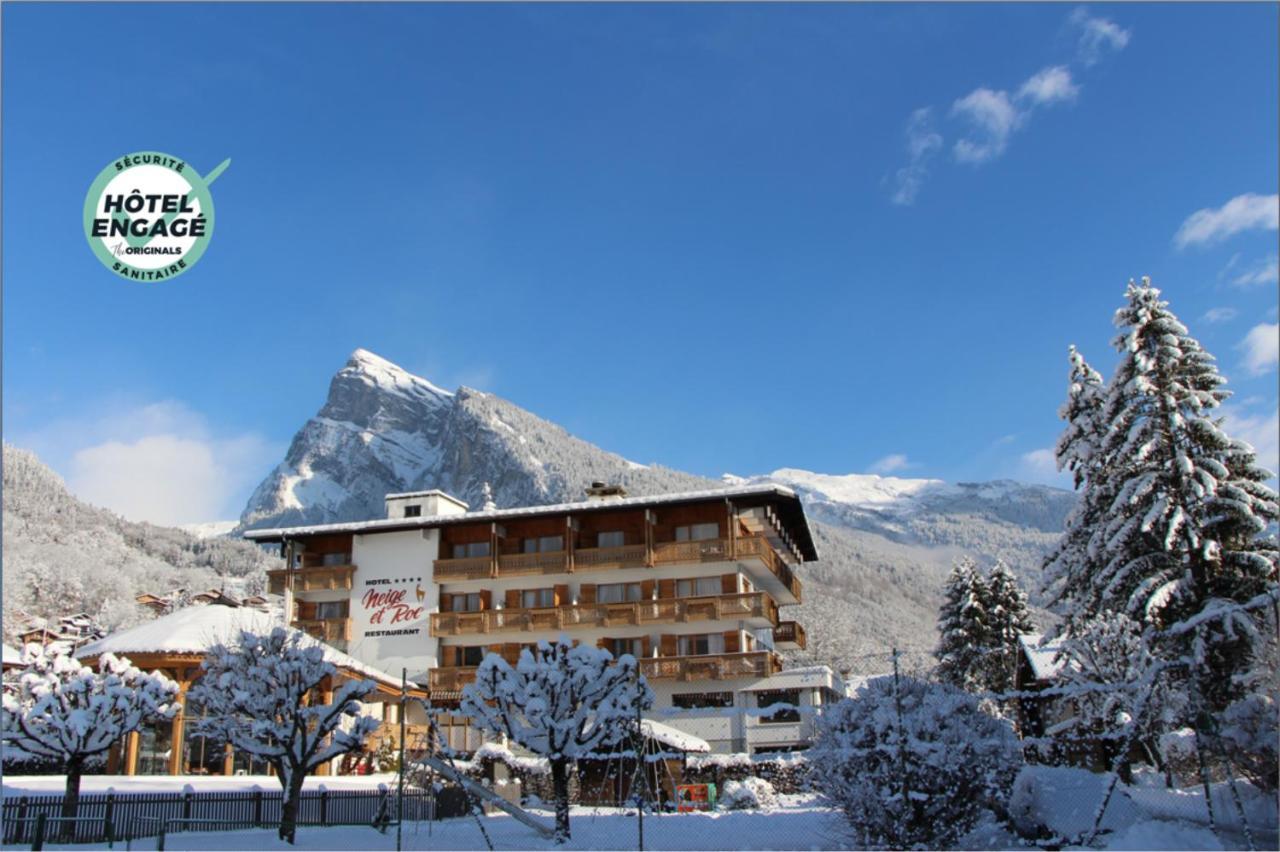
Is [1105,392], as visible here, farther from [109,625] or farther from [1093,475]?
[109,625]

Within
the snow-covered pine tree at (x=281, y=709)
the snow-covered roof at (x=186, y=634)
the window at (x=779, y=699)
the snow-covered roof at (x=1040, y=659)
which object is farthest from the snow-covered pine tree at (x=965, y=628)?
the snow-covered pine tree at (x=281, y=709)

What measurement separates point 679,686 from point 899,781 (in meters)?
25.9

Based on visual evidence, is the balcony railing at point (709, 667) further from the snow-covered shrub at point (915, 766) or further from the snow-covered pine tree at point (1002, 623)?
the snow-covered shrub at point (915, 766)

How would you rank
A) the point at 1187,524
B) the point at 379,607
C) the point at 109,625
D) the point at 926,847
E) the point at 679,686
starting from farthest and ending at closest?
the point at 109,625
the point at 379,607
the point at 679,686
the point at 1187,524
the point at 926,847

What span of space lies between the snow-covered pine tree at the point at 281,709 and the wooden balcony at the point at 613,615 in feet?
67.3

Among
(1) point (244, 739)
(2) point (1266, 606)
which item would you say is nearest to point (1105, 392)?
(2) point (1266, 606)

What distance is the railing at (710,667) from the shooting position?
135 ft

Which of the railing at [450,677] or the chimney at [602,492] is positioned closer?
the railing at [450,677]

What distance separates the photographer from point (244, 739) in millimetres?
22797

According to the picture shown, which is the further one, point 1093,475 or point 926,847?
point 1093,475

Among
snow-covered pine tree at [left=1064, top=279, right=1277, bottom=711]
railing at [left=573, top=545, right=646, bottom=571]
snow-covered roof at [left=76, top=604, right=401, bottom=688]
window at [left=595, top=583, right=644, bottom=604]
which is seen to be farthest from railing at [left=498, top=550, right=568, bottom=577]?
snow-covered pine tree at [left=1064, top=279, right=1277, bottom=711]

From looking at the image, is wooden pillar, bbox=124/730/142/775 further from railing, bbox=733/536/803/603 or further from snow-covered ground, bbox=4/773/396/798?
railing, bbox=733/536/803/603

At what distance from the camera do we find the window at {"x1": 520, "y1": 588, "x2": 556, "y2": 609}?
46156mm

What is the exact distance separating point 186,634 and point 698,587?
20323 mm
